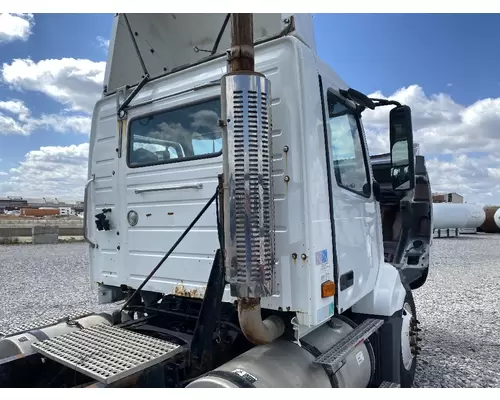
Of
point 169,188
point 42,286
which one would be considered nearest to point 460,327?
point 169,188

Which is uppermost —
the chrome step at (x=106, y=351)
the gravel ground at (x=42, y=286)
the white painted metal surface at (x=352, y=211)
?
the white painted metal surface at (x=352, y=211)

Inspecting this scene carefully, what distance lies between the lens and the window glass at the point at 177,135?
3.07 metres

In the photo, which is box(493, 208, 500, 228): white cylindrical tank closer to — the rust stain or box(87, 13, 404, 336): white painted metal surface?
box(87, 13, 404, 336): white painted metal surface

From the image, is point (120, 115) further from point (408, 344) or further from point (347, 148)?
point (408, 344)

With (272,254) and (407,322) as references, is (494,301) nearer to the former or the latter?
(407,322)

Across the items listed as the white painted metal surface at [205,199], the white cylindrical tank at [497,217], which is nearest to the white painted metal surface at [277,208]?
the white painted metal surface at [205,199]

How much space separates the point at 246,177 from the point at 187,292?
125 centimetres

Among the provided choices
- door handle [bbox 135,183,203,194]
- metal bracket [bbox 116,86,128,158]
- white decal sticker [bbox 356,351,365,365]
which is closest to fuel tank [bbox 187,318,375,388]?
white decal sticker [bbox 356,351,365,365]

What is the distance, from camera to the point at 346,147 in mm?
3420

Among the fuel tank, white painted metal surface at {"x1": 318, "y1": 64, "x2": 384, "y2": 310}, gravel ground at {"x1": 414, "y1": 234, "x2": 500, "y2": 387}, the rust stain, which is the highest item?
white painted metal surface at {"x1": 318, "y1": 64, "x2": 384, "y2": 310}

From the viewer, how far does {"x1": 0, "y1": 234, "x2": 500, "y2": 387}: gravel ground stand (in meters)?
4.83

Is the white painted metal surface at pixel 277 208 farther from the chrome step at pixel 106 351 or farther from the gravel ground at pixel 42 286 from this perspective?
the gravel ground at pixel 42 286

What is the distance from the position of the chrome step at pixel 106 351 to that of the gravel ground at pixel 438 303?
9.88ft

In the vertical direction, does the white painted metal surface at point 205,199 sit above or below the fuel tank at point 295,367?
above
